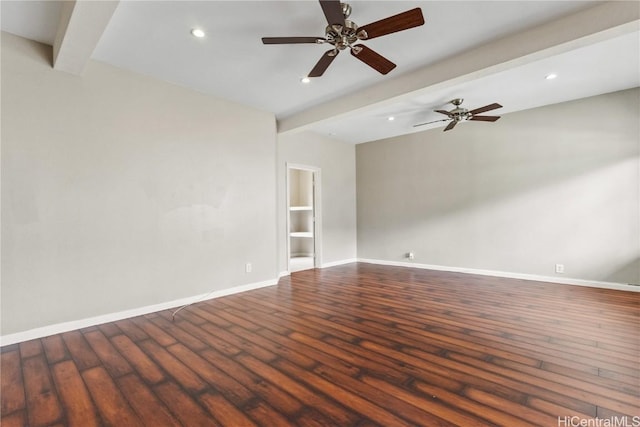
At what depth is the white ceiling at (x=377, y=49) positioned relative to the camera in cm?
238

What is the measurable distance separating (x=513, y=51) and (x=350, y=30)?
67.0 inches

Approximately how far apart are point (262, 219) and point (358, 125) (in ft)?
8.59

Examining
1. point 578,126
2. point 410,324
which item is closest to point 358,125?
point 578,126

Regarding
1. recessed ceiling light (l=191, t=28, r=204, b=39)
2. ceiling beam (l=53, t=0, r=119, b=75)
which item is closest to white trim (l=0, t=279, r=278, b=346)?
ceiling beam (l=53, t=0, r=119, b=75)

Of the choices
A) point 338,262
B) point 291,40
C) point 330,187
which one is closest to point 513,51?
point 291,40

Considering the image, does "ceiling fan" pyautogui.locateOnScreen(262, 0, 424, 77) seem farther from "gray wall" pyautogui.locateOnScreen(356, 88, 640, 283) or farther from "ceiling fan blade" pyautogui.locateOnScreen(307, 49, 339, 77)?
"gray wall" pyautogui.locateOnScreen(356, 88, 640, 283)

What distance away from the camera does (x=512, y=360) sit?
223 cm

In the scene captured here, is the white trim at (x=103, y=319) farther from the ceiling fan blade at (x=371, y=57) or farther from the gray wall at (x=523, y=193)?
the gray wall at (x=523, y=193)

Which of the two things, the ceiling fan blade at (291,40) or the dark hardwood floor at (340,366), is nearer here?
the dark hardwood floor at (340,366)

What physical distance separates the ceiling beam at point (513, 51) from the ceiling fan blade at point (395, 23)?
1.31 metres

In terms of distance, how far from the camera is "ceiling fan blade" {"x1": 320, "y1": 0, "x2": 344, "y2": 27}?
1.86 meters

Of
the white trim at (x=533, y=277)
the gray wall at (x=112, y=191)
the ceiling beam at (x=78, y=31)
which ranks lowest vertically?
the white trim at (x=533, y=277)

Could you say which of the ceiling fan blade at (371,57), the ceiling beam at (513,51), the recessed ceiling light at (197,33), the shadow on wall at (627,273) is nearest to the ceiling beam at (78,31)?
the recessed ceiling light at (197,33)

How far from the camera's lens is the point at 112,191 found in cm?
324
